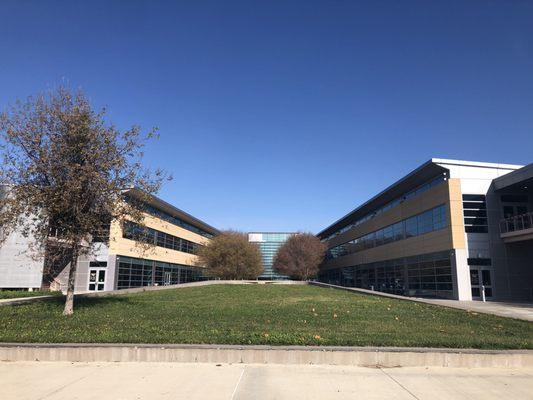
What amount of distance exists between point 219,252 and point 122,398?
52018mm

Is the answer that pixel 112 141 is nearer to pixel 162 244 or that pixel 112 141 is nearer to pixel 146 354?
pixel 146 354

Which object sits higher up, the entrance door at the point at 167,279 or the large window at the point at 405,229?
the large window at the point at 405,229

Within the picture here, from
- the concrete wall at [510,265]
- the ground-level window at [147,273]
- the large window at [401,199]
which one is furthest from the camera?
the ground-level window at [147,273]

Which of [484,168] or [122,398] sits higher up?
[484,168]

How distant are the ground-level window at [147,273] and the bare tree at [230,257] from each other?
17.1 feet

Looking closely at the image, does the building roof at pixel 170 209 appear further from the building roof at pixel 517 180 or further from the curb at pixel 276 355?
the building roof at pixel 517 180

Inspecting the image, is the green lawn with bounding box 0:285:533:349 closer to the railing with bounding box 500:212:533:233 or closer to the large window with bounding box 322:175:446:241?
the railing with bounding box 500:212:533:233

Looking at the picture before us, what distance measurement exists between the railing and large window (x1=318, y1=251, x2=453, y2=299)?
13.0 ft

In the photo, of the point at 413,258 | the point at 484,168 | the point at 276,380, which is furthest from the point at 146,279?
the point at 276,380

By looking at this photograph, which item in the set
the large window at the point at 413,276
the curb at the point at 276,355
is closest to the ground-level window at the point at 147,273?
the large window at the point at 413,276

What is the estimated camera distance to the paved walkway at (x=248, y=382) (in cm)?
616

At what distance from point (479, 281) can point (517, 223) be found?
4.45 metres

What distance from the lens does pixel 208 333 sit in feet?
31.8

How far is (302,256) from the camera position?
6775 cm
